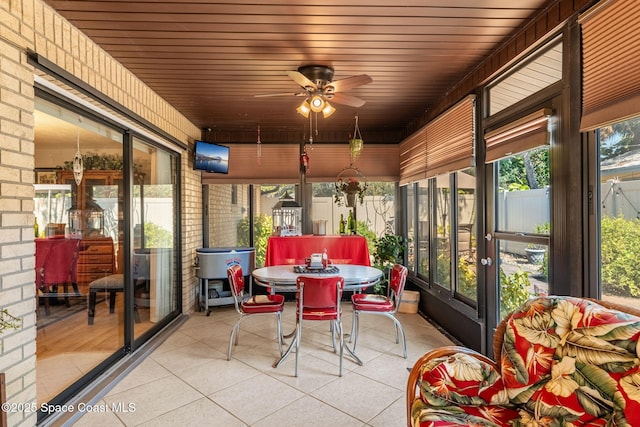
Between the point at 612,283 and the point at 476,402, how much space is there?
106 cm

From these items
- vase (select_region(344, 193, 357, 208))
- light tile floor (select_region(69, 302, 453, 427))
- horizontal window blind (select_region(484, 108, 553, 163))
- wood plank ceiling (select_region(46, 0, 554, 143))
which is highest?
wood plank ceiling (select_region(46, 0, 554, 143))

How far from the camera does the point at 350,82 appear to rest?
2.72 meters

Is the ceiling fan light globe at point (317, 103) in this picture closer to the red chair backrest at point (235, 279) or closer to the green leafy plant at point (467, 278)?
the red chair backrest at point (235, 279)

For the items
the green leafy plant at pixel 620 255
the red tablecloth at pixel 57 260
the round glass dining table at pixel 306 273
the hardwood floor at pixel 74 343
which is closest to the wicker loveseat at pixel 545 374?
the green leafy plant at pixel 620 255

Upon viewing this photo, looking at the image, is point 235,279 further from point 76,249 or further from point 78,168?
point 78,168

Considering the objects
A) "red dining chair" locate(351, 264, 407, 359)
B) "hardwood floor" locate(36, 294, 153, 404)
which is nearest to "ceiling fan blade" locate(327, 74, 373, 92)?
"red dining chair" locate(351, 264, 407, 359)

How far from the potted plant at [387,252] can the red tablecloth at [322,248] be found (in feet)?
0.82

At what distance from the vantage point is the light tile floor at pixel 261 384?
220 cm

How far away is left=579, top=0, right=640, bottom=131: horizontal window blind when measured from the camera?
5.37 ft

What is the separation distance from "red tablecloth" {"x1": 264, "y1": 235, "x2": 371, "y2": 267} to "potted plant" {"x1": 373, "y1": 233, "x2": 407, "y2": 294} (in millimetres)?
250

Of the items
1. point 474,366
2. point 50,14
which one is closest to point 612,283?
point 474,366

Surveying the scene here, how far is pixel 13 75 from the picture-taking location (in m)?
1.79

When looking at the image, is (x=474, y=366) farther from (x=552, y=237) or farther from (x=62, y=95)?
(x=62, y=95)

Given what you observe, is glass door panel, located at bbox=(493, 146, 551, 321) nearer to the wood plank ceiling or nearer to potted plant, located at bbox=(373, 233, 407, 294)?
the wood plank ceiling
